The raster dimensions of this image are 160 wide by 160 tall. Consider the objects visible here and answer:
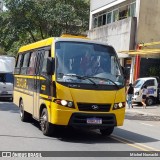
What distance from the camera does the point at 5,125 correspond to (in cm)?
1369

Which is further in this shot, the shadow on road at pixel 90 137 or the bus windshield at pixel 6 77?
the bus windshield at pixel 6 77

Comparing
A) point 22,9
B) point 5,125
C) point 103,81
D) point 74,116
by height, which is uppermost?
point 22,9

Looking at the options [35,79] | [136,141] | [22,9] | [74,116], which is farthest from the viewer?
[22,9]

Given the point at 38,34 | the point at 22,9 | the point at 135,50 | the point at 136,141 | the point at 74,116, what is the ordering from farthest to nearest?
1. the point at 38,34
2. the point at 22,9
3. the point at 135,50
4. the point at 136,141
5. the point at 74,116

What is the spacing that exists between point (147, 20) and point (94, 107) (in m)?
22.9

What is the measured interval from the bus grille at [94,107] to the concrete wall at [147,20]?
2210cm

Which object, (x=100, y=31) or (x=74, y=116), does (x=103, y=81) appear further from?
(x=100, y=31)

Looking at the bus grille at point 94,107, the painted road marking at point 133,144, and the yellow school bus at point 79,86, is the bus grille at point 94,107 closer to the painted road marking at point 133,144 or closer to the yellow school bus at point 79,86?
the yellow school bus at point 79,86

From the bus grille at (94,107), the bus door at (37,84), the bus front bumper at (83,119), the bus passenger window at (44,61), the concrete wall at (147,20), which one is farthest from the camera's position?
the concrete wall at (147,20)

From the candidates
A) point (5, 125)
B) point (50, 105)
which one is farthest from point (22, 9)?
point (50, 105)

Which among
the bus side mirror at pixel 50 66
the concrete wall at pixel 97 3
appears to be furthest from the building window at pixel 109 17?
the bus side mirror at pixel 50 66

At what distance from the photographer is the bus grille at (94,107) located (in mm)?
10797

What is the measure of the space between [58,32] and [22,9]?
423cm

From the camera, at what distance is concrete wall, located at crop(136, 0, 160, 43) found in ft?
106
